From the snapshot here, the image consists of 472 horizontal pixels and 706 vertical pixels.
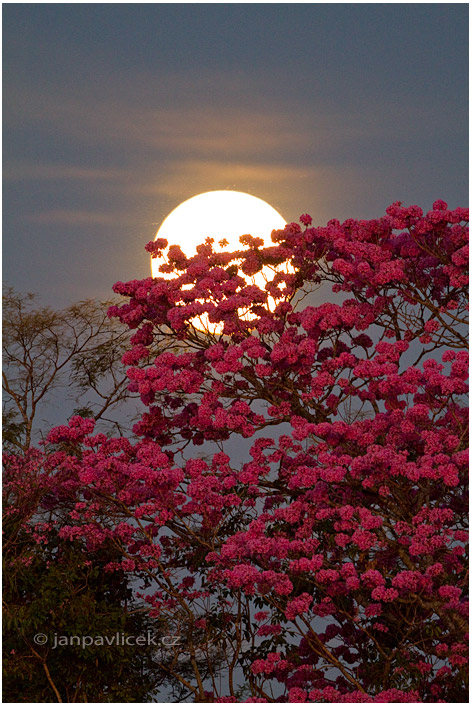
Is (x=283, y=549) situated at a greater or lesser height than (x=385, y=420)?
lesser

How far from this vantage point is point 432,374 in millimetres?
6375

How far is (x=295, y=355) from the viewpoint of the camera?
690 centimetres

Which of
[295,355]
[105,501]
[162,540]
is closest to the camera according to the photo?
[295,355]

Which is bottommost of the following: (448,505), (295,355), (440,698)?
(440,698)

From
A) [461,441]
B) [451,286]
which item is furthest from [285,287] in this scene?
[461,441]

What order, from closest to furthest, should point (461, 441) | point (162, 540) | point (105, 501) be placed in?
point (461, 441) < point (105, 501) < point (162, 540)

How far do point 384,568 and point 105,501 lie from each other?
2522 mm

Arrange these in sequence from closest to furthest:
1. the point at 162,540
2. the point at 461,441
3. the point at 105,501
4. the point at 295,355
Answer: the point at 461,441 → the point at 295,355 → the point at 105,501 → the point at 162,540

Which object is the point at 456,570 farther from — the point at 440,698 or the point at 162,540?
the point at 162,540

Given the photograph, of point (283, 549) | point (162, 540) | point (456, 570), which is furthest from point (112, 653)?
→ point (456, 570)

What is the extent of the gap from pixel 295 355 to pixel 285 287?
2.86 feet

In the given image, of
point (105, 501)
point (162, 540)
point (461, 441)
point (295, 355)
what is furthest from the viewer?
point (162, 540)

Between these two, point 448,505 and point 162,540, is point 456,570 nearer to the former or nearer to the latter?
point 448,505

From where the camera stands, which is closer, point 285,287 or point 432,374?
point 432,374
